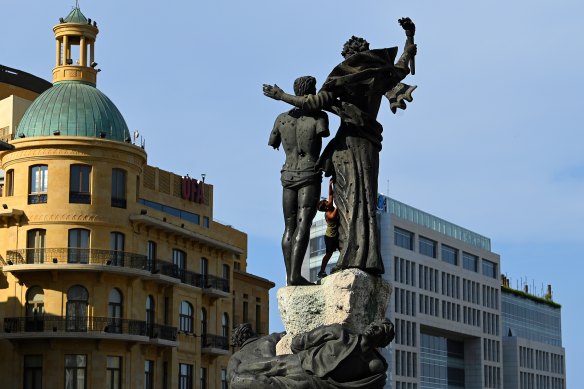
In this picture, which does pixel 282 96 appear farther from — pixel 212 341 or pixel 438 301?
pixel 438 301

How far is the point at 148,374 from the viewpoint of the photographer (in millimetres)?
71688

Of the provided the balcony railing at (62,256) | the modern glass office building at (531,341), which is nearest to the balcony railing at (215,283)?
the balcony railing at (62,256)

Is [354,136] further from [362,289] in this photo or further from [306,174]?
[362,289]

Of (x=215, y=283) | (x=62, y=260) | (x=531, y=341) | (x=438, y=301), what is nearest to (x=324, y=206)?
(x=62, y=260)

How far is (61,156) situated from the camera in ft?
226

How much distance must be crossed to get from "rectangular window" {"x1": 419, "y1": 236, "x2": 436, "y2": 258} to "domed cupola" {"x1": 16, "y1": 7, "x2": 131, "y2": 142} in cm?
5940

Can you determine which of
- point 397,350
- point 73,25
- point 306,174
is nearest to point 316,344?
point 306,174

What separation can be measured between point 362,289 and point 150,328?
190ft

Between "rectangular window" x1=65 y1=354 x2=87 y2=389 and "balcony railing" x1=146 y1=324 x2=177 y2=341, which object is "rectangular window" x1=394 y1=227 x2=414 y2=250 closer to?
"balcony railing" x1=146 y1=324 x2=177 y2=341

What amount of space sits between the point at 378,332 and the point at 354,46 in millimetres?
3501

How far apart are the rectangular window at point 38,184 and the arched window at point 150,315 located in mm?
8283

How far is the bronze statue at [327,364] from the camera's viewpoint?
1380 centimetres

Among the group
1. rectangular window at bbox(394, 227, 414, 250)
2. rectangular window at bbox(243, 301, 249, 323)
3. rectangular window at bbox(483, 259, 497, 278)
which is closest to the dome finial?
rectangular window at bbox(243, 301, 249, 323)

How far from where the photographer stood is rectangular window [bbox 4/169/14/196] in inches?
2756
